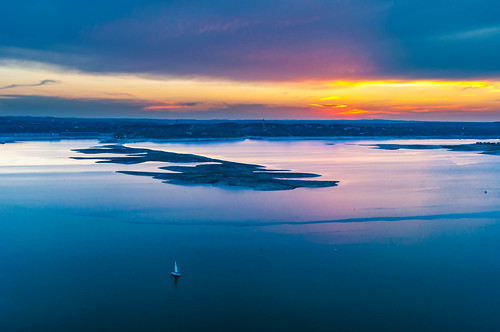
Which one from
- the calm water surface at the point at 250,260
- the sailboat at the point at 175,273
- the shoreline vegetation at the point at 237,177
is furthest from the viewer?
the shoreline vegetation at the point at 237,177

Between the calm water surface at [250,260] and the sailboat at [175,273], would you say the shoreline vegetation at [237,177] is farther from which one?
the sailboat at [175,273]

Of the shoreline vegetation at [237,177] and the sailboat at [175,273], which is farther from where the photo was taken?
the shoreline vegetation at [237,177]

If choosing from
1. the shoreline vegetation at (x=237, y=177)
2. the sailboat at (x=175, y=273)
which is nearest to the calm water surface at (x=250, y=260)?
the sailboat at (x=175, y=273)

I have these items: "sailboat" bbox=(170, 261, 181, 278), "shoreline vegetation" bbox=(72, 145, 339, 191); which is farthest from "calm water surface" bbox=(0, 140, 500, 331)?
"shoreline vegetation" bbox=(72, 145, 339, 191)

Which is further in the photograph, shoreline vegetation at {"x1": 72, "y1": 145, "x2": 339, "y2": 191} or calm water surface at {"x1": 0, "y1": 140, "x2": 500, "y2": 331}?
shoreline vegetation at {"x1": 72, "y1": 145, "x2": 339, "y2": 191}

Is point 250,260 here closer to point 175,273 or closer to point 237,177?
point 175,273

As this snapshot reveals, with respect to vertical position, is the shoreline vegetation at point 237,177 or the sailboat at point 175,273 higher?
the shoreline vegetation at point 237,177

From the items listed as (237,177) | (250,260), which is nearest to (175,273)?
(250,260)

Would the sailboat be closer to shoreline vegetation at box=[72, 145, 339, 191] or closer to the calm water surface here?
the calm water surface
